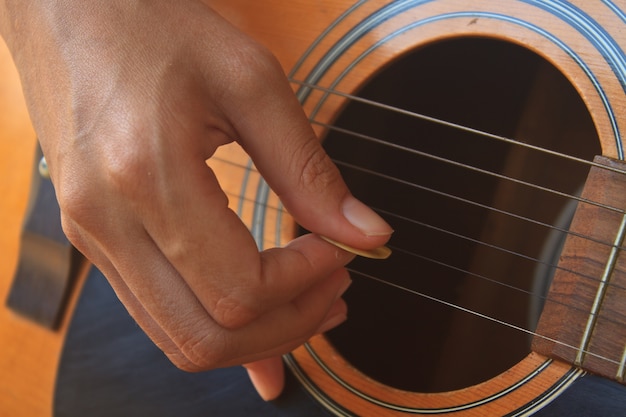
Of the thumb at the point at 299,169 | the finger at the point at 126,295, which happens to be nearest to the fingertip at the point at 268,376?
the finger at the point at 126,295

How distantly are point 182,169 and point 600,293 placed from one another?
43cm

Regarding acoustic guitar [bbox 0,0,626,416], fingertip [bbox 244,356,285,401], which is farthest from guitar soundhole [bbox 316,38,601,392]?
fingertip [bbox 244,356,285,401]

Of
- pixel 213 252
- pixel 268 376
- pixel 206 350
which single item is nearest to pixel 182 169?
pixel 213 252

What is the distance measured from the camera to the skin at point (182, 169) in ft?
1.78

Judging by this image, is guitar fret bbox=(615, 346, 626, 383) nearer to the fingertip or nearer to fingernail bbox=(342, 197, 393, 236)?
fingernail bbox=(342, 197, 393, 236)

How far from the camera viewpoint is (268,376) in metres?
0.78

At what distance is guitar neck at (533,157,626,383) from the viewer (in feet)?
2.03

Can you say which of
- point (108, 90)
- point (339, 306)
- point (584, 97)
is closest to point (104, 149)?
point (108, 90)

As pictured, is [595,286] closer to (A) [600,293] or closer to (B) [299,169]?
(A) [600,293]

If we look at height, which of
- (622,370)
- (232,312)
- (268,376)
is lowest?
(268,376)

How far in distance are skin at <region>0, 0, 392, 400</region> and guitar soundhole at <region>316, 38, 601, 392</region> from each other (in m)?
0.29

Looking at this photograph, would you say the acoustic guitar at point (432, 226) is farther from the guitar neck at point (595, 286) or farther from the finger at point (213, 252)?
the finger at point (213, 252)

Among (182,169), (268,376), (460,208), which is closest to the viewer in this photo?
(182,169)

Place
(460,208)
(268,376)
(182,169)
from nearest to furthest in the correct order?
(182,169) < (268,376) < (460,208)
